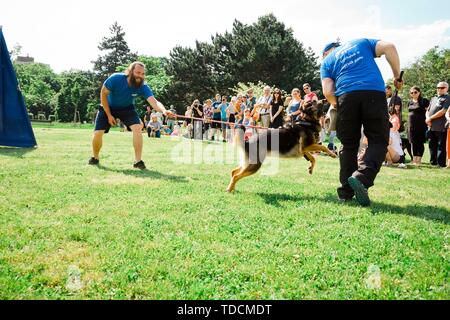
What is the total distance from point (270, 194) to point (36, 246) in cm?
306

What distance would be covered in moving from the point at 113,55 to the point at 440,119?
6756cm

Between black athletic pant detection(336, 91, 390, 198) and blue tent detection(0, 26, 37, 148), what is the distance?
881cm

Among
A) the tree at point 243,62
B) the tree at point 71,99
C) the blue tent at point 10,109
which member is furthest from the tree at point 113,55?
the blue tent at point 10,109

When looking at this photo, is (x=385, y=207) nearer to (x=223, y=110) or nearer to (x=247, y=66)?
(x=223, y=110)

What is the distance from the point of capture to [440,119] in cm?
894

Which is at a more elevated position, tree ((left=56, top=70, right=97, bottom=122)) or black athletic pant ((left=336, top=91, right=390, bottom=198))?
tree ((left=56, top=70, right=97, bottom=122))

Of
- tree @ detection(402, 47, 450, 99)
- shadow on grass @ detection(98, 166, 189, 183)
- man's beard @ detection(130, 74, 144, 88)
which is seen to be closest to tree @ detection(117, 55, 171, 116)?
tree @ detection(402, 47, 450, 99)

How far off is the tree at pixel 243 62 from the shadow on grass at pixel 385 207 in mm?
34177

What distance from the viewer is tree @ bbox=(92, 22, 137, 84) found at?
65.8m

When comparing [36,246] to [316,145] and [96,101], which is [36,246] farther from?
[96,101]

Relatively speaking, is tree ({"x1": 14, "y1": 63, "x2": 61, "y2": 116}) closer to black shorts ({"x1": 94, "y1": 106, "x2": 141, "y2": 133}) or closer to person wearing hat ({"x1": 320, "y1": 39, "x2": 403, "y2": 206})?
black shorts ({"x1": 94, "y1": 106, "x2": 141, "y2": 133})

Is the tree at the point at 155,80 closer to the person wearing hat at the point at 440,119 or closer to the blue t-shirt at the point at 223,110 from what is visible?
the blue t-shirt at the point at 223,110

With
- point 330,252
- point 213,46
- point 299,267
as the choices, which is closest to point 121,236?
point 299,267

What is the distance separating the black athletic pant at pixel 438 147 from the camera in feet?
29.1
